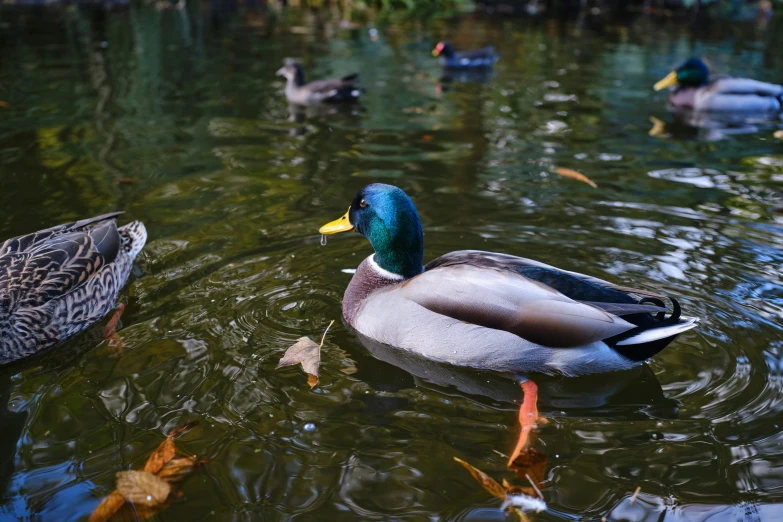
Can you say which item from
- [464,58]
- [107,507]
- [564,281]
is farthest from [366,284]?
[464,58]

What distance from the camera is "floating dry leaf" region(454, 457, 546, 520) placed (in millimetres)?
2895

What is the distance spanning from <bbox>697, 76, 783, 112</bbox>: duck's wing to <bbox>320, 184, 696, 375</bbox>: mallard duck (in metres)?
6.70

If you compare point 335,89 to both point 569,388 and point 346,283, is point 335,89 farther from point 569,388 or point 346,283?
point 569,388

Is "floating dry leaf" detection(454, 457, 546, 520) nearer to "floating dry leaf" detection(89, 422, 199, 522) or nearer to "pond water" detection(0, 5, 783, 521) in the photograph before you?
"pond water" detection(0, 5, 783, 521)

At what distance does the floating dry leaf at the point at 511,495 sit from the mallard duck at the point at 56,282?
95.5 inches

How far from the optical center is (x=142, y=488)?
300cm

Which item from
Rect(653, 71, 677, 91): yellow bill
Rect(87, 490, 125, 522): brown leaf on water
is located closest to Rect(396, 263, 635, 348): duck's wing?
Rect(87, 490, 125, 522): brown leaf on water

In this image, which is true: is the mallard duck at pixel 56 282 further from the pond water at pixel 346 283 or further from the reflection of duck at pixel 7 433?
the reflection of duck at pixel 7 433

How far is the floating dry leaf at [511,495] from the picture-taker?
114 inches

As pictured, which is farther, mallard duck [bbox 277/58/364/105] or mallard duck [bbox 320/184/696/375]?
mallard duck [bbox 277/58/364/105]

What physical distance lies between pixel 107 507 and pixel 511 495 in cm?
154

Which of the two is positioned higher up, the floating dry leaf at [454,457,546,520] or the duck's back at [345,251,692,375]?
the duck's back at [345,251,692,375]

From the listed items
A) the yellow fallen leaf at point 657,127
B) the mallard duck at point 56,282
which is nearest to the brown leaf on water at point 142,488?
the mallard duck at point 56,282

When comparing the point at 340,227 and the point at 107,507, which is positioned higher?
the point at 340,227
